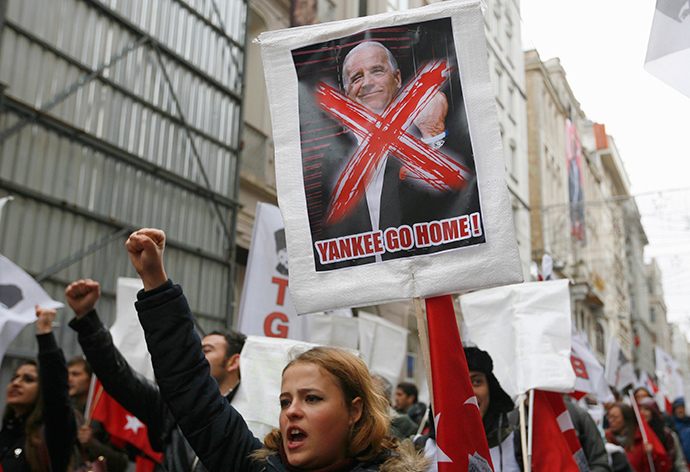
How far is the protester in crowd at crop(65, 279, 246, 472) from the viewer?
3033 millimetres

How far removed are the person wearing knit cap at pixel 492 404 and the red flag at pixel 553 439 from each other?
1.01 feet

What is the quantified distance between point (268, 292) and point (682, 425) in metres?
6.15

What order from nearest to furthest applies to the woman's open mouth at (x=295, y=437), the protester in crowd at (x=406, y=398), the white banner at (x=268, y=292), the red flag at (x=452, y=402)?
1. the woman's open mouth at (x=295, y=437)
2. the red flag at (x=452, y=402)
3. the white banner at (x=268, y=292)
4. the protester in crowd at (x=406, y=398)

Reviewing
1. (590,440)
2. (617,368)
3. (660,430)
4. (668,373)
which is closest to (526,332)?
(590,440)

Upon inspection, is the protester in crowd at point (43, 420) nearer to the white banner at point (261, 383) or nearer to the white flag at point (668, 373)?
the white banner at point (261, 383)

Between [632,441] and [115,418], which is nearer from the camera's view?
[115,418]

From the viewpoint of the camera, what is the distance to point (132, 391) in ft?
10.8

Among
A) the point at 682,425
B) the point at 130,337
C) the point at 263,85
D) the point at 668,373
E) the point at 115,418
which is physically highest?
the point at 263,85

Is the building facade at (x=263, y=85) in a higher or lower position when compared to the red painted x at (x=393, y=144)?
higher

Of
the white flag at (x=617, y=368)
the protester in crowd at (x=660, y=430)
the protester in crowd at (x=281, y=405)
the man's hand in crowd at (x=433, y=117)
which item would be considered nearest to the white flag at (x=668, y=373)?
the white flag at (x=617, y=368)

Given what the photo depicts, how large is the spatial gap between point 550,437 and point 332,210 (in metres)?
2.29

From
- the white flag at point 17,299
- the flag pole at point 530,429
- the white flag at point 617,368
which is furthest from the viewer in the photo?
the white flag at point 617,368

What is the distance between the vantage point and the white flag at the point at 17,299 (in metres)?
4.84

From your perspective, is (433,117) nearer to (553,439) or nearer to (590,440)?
(553,439)
